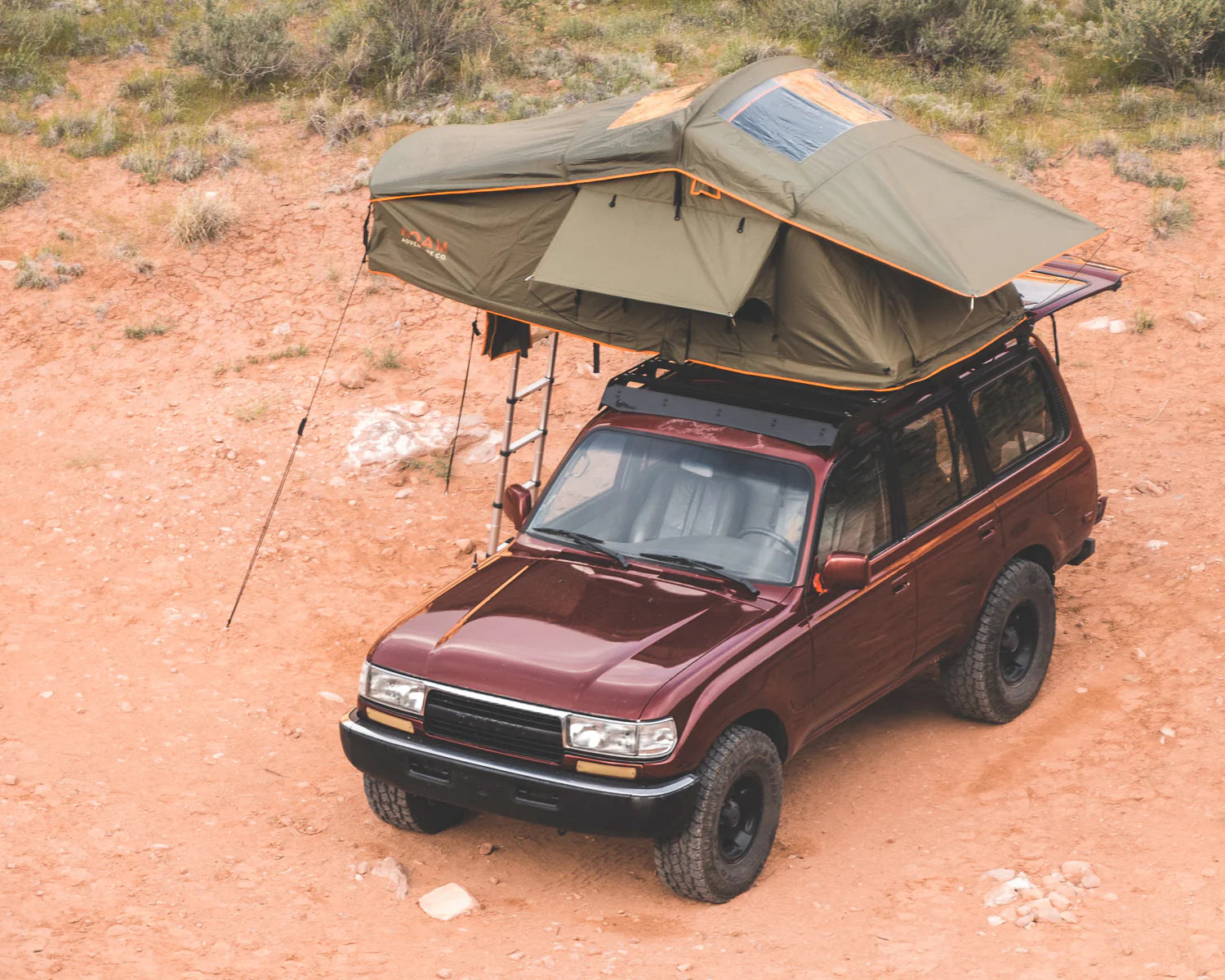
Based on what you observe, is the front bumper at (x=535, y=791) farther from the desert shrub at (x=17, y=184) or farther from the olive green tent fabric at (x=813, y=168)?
the desert shrub at (x=17, y=184)

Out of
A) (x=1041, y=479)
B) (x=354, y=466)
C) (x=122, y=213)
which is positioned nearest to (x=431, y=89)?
(x=122, y=213)

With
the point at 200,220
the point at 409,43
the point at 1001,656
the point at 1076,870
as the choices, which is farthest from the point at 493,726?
the point at 409,43

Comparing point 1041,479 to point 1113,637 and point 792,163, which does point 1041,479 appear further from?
point 792,163

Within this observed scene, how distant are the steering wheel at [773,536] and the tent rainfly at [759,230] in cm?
82

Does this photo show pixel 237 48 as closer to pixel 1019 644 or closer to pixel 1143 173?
pixel 1143 173

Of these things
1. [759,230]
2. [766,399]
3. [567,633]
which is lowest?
[567,633]

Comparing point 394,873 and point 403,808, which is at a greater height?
point 403,808

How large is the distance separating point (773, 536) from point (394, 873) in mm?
2238

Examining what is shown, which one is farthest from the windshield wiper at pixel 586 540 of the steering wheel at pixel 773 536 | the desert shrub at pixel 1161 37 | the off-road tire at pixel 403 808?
the desert shrub at pixel 1161 37

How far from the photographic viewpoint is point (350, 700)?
7949 mm

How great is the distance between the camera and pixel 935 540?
6863 millimetres

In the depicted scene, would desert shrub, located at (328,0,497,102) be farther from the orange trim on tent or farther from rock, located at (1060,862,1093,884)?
rock, located at (1060,862,1093,884)

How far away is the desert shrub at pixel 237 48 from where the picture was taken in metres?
15.5

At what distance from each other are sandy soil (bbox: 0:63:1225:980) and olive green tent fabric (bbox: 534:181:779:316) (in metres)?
2.53
